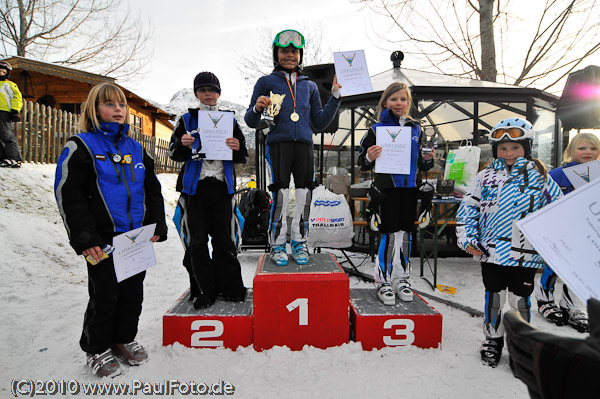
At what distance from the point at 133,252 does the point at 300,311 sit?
1.25 m

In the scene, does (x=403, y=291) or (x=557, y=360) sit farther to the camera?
(x=403, y=291)

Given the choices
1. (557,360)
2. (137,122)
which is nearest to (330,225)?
(557,360)

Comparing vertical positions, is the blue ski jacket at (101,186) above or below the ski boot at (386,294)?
above

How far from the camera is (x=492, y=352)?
2.25m

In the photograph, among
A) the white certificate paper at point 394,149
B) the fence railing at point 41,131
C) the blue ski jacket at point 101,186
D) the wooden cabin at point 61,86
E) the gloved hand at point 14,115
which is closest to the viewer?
the blue ski jacket at point 101,186

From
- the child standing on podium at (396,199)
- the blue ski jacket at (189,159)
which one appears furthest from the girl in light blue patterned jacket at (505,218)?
the blue ski jacket at (189,159)

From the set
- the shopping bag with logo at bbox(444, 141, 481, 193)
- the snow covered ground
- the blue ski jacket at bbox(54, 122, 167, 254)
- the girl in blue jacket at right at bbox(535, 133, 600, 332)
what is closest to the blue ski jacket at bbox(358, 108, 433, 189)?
the snow covered ground

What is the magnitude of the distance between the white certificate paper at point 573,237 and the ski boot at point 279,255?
2.16 metres

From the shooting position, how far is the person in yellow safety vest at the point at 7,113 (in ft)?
20.0

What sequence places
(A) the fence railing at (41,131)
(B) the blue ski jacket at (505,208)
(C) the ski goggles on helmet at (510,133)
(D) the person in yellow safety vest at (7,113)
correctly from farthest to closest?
1. (A) the fence railing at (41,131)
2. (D) the person in yellow safety vest at (7,113)
3. (C) the ski goggles on helmet at (510,133)
4. (B) the blue ski jacket at (505,208)

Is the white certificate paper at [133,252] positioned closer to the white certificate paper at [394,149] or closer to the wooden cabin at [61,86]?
the white certificate paper at [394,149]

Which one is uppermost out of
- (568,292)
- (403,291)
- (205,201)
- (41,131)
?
(41,131)

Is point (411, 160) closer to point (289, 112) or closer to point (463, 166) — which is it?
point (289, 112)

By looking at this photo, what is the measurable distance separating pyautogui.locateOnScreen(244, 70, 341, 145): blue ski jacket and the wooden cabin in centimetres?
1107
